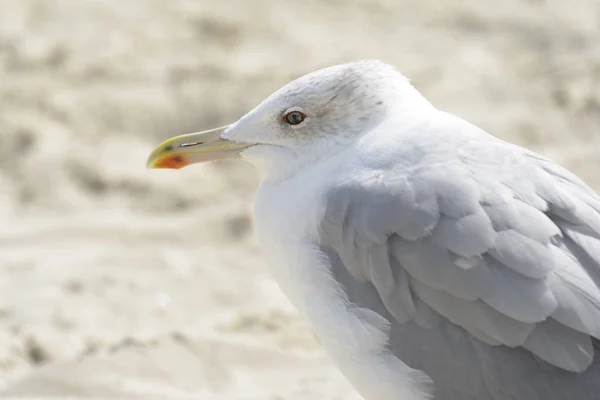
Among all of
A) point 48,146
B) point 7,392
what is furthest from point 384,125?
point 48,146

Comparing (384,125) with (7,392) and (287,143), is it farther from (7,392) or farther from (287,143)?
(7,392)

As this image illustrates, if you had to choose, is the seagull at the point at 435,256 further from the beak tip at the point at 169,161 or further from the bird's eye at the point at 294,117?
the beak tip at the point at 169,161

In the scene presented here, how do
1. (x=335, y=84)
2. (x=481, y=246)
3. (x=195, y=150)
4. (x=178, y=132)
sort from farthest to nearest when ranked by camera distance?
(x=178, y=132)
(x=195, y=150)
(x=335, y=84)
(x=481, y=246)

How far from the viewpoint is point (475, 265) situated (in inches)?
81.3

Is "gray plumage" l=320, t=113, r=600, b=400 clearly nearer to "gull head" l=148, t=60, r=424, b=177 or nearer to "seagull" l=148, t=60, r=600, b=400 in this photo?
"seagull" l=148, t=60, r=600, b=400

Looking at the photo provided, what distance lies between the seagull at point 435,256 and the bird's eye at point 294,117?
0.13 ft

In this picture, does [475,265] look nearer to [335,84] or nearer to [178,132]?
[335,84]

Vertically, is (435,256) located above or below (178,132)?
below

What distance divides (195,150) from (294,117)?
30 cm

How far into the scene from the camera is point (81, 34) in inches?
213

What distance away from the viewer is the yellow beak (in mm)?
2566

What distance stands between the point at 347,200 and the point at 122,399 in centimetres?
101

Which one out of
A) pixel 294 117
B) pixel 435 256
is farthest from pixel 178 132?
pixel 435 256

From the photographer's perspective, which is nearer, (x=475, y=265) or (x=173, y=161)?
(x=475, y=265)
